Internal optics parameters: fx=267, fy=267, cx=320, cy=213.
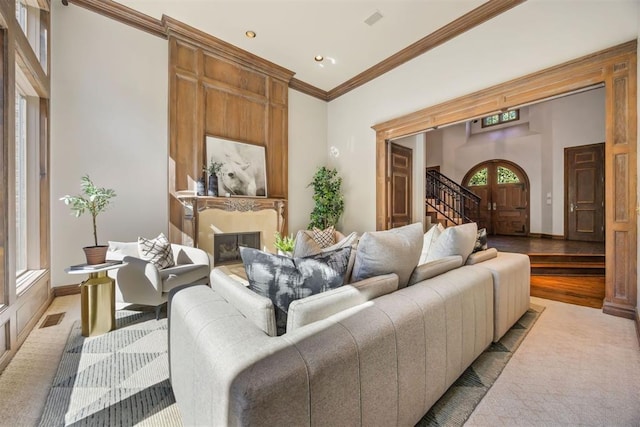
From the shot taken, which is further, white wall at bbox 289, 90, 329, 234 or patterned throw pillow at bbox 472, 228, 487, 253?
white wall at bbox 289, 90, 329, 234

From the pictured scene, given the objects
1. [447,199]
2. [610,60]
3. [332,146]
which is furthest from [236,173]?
[447,199]

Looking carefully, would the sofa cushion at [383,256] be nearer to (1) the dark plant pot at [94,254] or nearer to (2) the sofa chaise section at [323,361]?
(2) the sofa chaise section at [323,361]

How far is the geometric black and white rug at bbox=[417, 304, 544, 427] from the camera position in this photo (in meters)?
1.35

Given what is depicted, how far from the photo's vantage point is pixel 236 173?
14.6ft

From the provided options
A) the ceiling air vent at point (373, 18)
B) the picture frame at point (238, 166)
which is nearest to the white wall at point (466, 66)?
the ceiling air vent at point (373, 18)

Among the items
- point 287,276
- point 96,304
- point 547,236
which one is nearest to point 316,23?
point 287,276

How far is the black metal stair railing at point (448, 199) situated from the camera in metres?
6.47

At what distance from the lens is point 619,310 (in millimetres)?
2529

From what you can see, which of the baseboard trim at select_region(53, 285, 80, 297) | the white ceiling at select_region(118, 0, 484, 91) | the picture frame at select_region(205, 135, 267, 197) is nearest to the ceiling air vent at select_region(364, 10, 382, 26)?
the white ceiling at select_region(118, 0, 484, 91)

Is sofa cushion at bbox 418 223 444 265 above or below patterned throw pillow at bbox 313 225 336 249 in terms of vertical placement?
above

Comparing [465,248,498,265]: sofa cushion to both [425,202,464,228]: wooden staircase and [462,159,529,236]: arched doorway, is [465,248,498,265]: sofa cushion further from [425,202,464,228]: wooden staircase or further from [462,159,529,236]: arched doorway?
[462,159,529,236]: arched doorway

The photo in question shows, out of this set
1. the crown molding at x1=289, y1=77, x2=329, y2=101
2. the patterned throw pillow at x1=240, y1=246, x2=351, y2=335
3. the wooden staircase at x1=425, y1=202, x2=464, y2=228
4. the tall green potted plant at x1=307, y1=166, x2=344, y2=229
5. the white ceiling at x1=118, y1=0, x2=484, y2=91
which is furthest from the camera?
the wooden staircase at x1=425, y1=202, x2=464, y2=228

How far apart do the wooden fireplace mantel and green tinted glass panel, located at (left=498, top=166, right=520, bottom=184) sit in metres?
7.15

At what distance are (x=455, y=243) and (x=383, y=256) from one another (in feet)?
3.13
